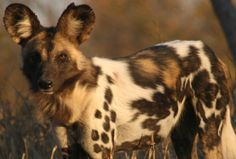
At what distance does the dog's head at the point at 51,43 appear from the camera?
4750mm

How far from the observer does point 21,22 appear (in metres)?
5.02

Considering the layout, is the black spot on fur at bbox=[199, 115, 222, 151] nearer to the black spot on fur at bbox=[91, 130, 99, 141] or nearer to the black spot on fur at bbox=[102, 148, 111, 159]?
the black spot on fur at bbox=[102, 148, 111, 159]

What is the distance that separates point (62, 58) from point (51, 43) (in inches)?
4.6

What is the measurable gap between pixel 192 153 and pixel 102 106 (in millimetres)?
1183

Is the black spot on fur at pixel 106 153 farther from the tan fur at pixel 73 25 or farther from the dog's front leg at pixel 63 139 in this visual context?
the tan fur at pixel 73 25

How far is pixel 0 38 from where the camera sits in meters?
10.6

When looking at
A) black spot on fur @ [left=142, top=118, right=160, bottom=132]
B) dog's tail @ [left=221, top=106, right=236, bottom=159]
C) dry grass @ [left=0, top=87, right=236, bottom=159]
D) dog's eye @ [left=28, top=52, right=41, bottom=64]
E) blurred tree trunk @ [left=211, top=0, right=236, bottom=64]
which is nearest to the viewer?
dog's eye @ [left=28, top=52, right=41, bottom=64]

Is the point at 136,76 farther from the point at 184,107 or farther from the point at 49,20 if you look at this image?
A: the point at 49,20

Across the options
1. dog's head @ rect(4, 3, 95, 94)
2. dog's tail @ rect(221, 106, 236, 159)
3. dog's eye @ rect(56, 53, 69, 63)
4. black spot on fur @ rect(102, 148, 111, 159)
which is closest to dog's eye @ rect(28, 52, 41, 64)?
dog's head @ rect(4, 3, 95, 94)

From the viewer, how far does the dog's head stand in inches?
187

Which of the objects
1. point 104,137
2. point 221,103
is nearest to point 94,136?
point 104,137

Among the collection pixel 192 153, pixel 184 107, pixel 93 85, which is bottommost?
pixel 192 153

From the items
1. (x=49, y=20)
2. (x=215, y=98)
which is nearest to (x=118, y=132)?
(x=215, y=98)

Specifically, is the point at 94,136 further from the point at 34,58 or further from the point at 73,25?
the point at 73,25
